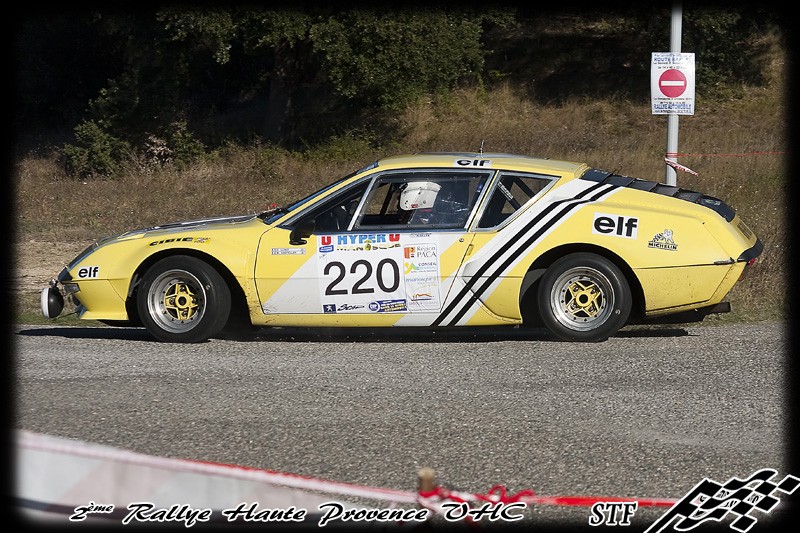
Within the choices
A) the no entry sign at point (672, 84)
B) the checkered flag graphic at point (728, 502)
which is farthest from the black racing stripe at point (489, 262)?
the no entry sign at point (672, 84)

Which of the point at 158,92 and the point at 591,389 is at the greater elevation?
the point at 158,92

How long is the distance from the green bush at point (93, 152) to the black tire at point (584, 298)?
62.3ft

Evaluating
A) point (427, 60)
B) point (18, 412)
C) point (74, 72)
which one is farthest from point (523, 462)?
point (74, 72)

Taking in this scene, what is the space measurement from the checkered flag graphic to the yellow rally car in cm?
342

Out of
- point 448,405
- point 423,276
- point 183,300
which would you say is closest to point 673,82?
point 423,276

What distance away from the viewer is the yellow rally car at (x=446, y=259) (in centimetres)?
866

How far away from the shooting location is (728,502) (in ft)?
15.3

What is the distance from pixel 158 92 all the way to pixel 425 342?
2022 cm

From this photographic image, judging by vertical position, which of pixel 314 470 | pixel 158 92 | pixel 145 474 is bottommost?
pixel 314 470

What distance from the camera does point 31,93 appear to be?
34.3 m

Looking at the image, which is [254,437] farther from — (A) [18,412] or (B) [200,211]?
(B) [200,211]

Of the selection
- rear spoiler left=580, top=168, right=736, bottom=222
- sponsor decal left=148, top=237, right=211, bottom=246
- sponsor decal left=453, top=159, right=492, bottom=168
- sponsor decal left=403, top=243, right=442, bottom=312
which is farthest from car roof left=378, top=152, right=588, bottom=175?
sponsor decal left=148, top=237, right=211, bottom=246

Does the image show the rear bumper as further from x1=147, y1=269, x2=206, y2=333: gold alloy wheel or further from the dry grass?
x1=147, y1=269, x2=206, y2=333: gold alloy wheel

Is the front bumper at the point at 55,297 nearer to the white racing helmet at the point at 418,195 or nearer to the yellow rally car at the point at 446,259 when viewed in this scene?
the yellow rally car at the point at 446,259
